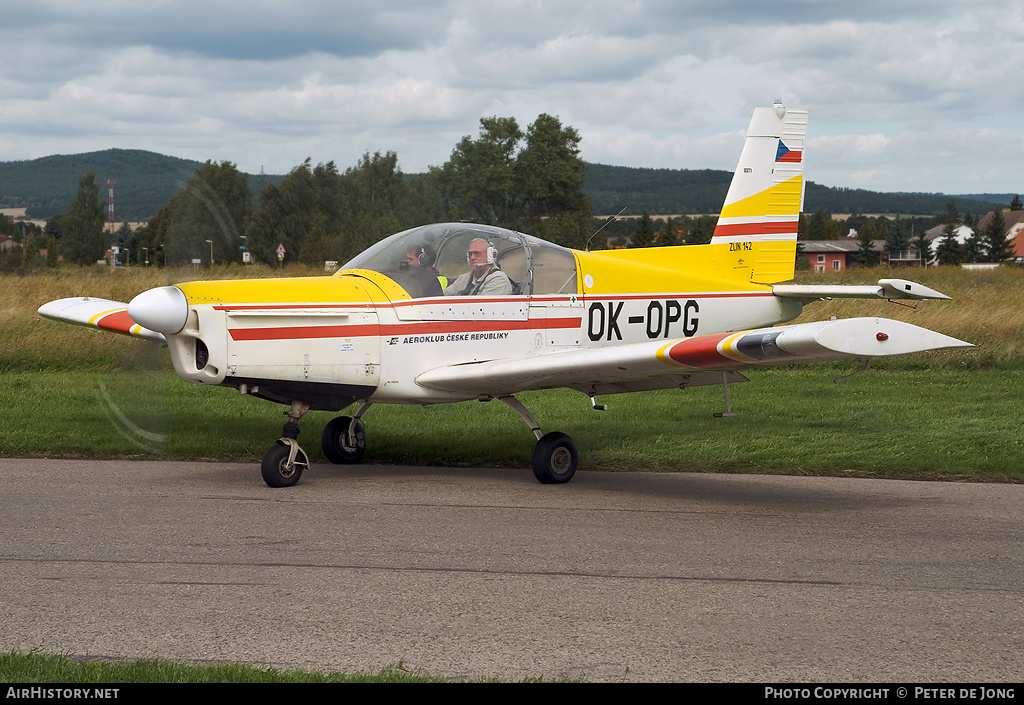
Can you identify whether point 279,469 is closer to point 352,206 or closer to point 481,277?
point 481,277

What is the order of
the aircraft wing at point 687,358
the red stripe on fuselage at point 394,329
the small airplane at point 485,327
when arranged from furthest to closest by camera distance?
the red stripe on fuselage at point 394,329 < the small airplane at point 485,327 < the aircraft wing at point 687,358

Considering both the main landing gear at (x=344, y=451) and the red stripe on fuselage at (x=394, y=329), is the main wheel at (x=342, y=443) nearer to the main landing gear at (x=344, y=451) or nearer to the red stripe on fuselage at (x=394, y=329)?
the main landing gear at (x=344, y=451)

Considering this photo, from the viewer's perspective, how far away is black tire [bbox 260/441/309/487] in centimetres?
804

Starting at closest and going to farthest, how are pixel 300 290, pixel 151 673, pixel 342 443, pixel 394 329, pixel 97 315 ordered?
pixel 151 673 → pixel 300 290 → pixel 394 329 → pixel 342 443 → pixel 97 315

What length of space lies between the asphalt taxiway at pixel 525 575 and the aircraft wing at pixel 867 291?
159 centimetres

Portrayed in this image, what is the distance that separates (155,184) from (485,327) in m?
3.12


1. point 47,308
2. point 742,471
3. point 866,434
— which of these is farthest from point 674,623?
point 47,308

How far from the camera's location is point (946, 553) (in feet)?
20.2

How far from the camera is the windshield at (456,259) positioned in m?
8.59

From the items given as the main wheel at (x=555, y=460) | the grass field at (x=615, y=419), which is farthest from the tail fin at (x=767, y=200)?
the main wheel at (x=555, y=460)

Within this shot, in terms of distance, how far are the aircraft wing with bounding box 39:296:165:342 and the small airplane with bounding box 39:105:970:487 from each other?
1.1 inches

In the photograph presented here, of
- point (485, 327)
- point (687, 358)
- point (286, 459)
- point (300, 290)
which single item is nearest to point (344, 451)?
point (286, 459)

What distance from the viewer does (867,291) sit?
9.17m
